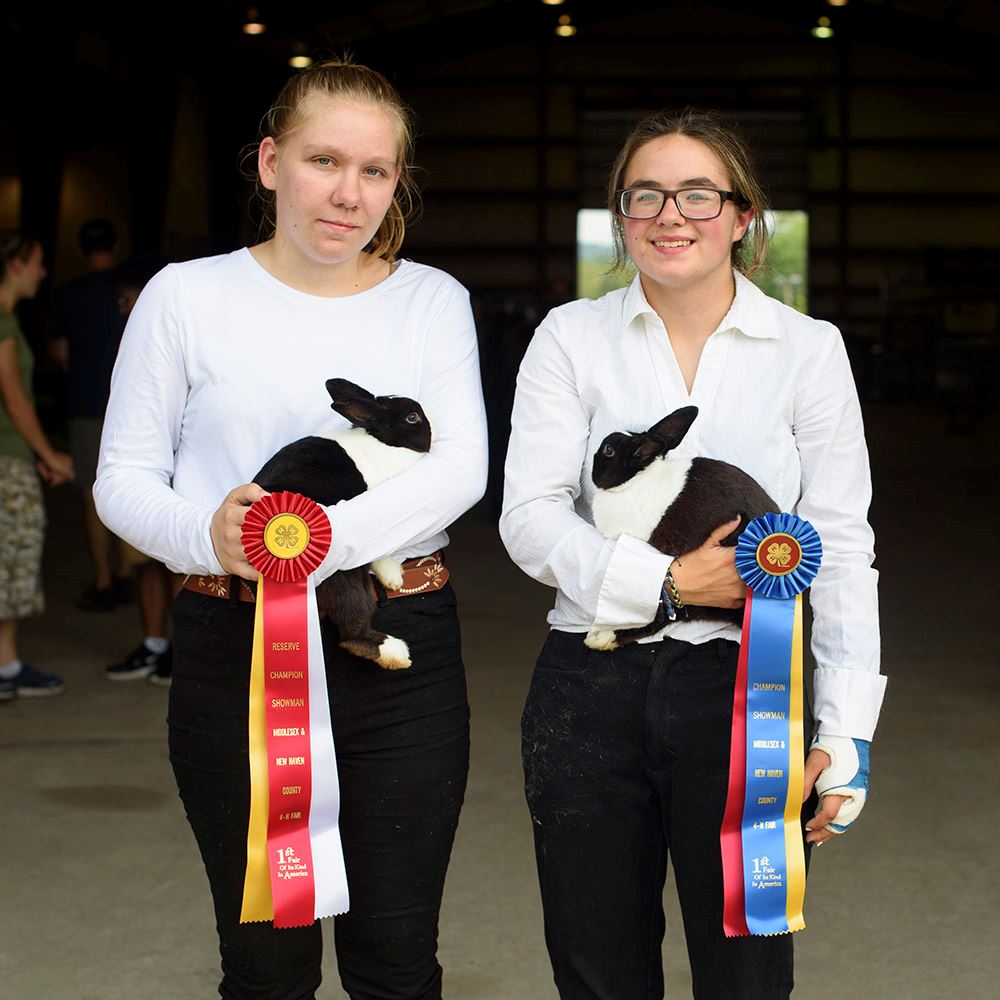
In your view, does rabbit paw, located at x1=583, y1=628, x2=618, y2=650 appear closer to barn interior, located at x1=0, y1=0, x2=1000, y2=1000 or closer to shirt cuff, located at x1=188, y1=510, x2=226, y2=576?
shirt cuff, located at x1=188, y1=510, x2=226, y2=576

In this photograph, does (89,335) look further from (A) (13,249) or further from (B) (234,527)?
(B) (234,527)

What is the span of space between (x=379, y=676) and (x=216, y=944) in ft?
4.18

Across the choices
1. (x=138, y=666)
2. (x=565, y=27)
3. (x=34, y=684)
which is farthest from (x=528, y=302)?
(x=34, y=684)

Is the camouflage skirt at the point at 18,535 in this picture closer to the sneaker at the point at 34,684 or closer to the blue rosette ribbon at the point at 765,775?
the sneaker at the point at 34,684

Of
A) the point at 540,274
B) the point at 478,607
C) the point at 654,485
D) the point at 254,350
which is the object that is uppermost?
the point at 540,274

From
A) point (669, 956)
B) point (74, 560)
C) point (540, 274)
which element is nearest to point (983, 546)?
point (74, 560)

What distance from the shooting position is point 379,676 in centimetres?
150

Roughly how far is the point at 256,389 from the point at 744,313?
1.69 feet

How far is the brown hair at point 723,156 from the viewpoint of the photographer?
57.0 inches

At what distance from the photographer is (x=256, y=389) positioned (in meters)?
1.46

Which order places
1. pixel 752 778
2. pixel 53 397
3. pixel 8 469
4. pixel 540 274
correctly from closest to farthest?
pixel 752 778
pixel 8 469
pixel 53 397
pixel 540 274

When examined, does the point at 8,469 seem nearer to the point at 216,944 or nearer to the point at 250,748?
the point at 216,944

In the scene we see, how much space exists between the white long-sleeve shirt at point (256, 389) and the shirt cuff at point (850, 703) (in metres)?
0.43

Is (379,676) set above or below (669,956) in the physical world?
above
